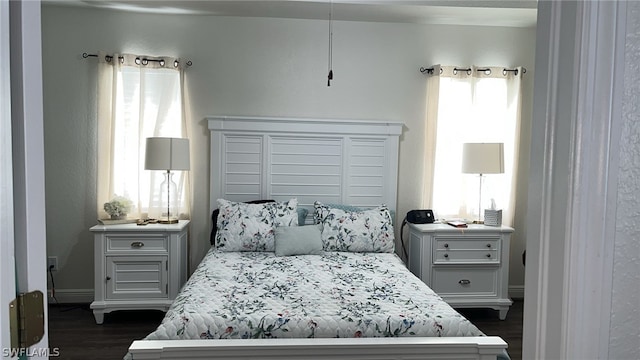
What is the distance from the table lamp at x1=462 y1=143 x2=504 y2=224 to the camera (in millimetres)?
3645

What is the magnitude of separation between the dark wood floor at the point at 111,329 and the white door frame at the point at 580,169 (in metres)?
2.57

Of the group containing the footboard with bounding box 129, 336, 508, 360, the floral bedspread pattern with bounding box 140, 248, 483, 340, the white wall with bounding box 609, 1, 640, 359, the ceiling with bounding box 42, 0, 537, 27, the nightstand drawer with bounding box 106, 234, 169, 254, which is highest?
the ceiling with bounding box 42, 0, 537, 27

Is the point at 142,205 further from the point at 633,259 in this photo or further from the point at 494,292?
the point at 633,259

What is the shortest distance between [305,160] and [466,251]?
62.1 inches

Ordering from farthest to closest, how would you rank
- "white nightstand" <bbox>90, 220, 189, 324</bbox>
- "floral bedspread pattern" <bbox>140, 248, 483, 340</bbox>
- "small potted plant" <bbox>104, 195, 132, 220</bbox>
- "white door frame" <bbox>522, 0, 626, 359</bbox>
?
"small potted plant" <bbox>104, 195, 132, 220</bbox> → "white nightstand" <bbox>90, 220, 189, 324</bbox> → "floral bedspread pattern" <bbox>140, 248, 483, 340</bbox> → "white door frame" <bbox>522, 0, 626, 359</bbox>

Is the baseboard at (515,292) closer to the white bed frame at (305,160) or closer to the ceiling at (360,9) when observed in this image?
the white bed frame at (305,160)

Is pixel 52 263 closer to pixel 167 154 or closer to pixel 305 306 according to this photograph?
pixel 167 154

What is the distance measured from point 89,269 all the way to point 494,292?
11.6 ft

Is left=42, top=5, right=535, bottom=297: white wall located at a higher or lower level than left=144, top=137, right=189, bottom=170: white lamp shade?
higher

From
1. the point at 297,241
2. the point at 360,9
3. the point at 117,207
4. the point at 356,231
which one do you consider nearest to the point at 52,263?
the point at 117,207

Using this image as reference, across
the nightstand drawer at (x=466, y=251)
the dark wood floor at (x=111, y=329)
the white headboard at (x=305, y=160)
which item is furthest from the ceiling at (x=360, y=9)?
the dark wood floor at (x=111, y=329)

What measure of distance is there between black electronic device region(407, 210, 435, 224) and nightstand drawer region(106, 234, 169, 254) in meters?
2.05

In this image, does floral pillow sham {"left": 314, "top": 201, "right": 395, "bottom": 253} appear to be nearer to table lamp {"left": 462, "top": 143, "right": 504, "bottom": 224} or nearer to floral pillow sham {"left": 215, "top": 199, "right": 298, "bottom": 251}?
floral pillow sham {"left": 215, "top": 199, "right": 298, "bottom": 251}

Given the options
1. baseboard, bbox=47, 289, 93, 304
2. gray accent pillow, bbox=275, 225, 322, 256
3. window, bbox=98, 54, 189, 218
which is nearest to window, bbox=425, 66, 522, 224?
gray accent pillow, bbox=275, 225, 322, 256
